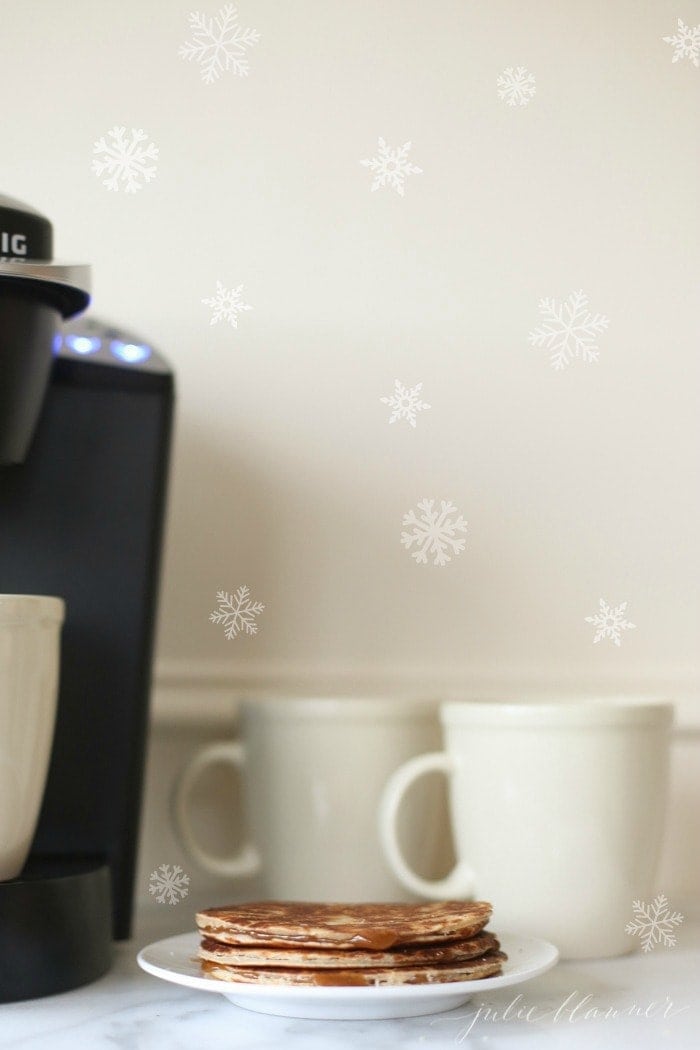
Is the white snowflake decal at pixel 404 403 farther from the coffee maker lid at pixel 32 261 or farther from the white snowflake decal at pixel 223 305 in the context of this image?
the coffee maker lid at pixel 32 261

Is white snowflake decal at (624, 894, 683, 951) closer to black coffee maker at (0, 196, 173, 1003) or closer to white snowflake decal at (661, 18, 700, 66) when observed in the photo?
black coffee maker at (0, 196, 173, 1003)

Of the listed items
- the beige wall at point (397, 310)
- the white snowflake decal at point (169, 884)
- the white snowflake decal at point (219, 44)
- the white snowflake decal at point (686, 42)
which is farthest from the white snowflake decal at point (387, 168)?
the white snowflake decal at point (169, 884)

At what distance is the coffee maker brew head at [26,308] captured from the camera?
49 cm

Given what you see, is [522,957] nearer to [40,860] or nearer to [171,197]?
[40,860]

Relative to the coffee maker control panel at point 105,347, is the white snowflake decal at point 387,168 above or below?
above

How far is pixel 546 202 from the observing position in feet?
2.57

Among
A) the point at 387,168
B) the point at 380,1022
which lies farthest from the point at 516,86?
the point at 380,1022

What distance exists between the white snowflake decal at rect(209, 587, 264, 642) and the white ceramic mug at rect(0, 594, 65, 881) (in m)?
0.24

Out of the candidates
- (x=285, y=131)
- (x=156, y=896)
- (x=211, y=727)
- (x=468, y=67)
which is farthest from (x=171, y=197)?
(x=156, y=896)

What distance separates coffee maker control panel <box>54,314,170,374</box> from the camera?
0.59m

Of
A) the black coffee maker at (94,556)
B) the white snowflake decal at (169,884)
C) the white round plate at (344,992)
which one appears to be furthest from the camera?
the white snowflake decal at (169,884)

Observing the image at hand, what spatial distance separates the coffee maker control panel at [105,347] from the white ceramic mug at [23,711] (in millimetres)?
149

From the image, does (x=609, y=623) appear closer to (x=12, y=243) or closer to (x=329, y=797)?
(x=329, y=797)

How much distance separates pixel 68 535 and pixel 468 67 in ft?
1.49
